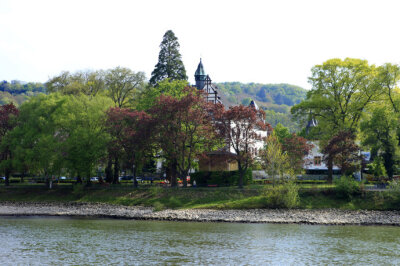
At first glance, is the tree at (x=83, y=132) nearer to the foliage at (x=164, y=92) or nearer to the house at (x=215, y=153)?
the foliage at (x=164, y=92)

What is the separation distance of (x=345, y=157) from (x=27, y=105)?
4140 cm

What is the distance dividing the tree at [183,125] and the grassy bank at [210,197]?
451 cm

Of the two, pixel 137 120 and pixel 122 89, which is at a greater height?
pixel 122 89

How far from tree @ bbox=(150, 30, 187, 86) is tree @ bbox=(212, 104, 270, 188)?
21167 millimetres

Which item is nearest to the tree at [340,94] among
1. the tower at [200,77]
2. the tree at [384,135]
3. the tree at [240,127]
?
the tree at [384,135]

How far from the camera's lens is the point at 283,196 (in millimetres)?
44344

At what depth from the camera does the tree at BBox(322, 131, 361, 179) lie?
50125 millimetres

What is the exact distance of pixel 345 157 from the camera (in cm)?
5069

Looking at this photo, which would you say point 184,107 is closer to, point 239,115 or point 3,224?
point 239,115

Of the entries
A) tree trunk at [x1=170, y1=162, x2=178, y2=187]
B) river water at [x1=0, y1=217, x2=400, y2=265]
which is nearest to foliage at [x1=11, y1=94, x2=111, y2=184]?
tree trunk at [x1=170, y1=162, x2=178, y2=187]

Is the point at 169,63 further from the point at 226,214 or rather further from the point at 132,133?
the point at 226,214

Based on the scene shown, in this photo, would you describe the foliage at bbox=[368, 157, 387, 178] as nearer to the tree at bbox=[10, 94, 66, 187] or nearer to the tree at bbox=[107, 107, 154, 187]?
the tree at bbox=[107, 107, 154, 187]

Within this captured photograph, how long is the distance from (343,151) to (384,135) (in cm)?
543

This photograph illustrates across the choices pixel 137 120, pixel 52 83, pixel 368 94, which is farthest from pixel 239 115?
pixel 52 83
